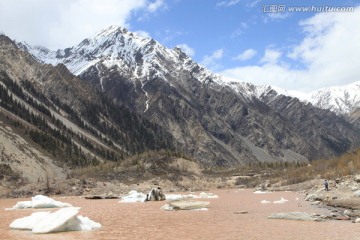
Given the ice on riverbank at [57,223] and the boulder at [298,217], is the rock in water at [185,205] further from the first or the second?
the ice on riverbank at [57,223]

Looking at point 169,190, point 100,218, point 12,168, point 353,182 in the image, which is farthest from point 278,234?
point 12,168

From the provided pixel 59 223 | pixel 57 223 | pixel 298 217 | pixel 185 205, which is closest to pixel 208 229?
pixel 298 217

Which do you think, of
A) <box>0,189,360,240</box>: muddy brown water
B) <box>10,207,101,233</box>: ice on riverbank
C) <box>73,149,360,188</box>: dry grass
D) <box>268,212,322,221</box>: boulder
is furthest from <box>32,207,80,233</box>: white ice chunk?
<box>73,149,360,188</box>: dry grass

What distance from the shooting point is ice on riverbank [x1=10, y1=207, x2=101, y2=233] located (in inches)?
1195

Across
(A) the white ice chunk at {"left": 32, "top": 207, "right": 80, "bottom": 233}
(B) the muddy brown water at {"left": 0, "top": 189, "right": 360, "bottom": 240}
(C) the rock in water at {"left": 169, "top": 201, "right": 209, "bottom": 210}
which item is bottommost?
(B) the muddy brown water at {"left": 0, "top": 189, "right": 360, "bottom": 240}

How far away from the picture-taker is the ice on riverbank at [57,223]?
3036 cm

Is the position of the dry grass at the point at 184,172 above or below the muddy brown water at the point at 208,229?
above

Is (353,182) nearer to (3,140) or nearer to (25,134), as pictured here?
(3,140)

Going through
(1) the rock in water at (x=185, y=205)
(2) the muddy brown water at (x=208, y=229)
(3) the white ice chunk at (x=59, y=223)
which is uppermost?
(1) the rock in water at (x=185, y=205)

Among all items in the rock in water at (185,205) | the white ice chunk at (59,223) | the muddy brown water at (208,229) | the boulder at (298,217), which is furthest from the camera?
the rock in water at (185,205)

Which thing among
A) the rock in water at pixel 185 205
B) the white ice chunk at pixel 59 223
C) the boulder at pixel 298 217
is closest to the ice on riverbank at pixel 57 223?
the white ice chunk at pixel 59 223

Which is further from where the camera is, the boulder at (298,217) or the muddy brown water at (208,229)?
the boulder at (298,217)

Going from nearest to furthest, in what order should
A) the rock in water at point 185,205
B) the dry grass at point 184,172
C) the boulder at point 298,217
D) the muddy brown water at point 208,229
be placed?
the muddy brown water at point 208,229
the boulder at point 298,217
the rock in water at point 185,205
the dry grass at point 184,172

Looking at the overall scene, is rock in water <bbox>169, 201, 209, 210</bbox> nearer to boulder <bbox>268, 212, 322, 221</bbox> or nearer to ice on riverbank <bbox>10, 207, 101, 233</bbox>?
boulder <bbox>268, 212, 322, 221</bbox>
